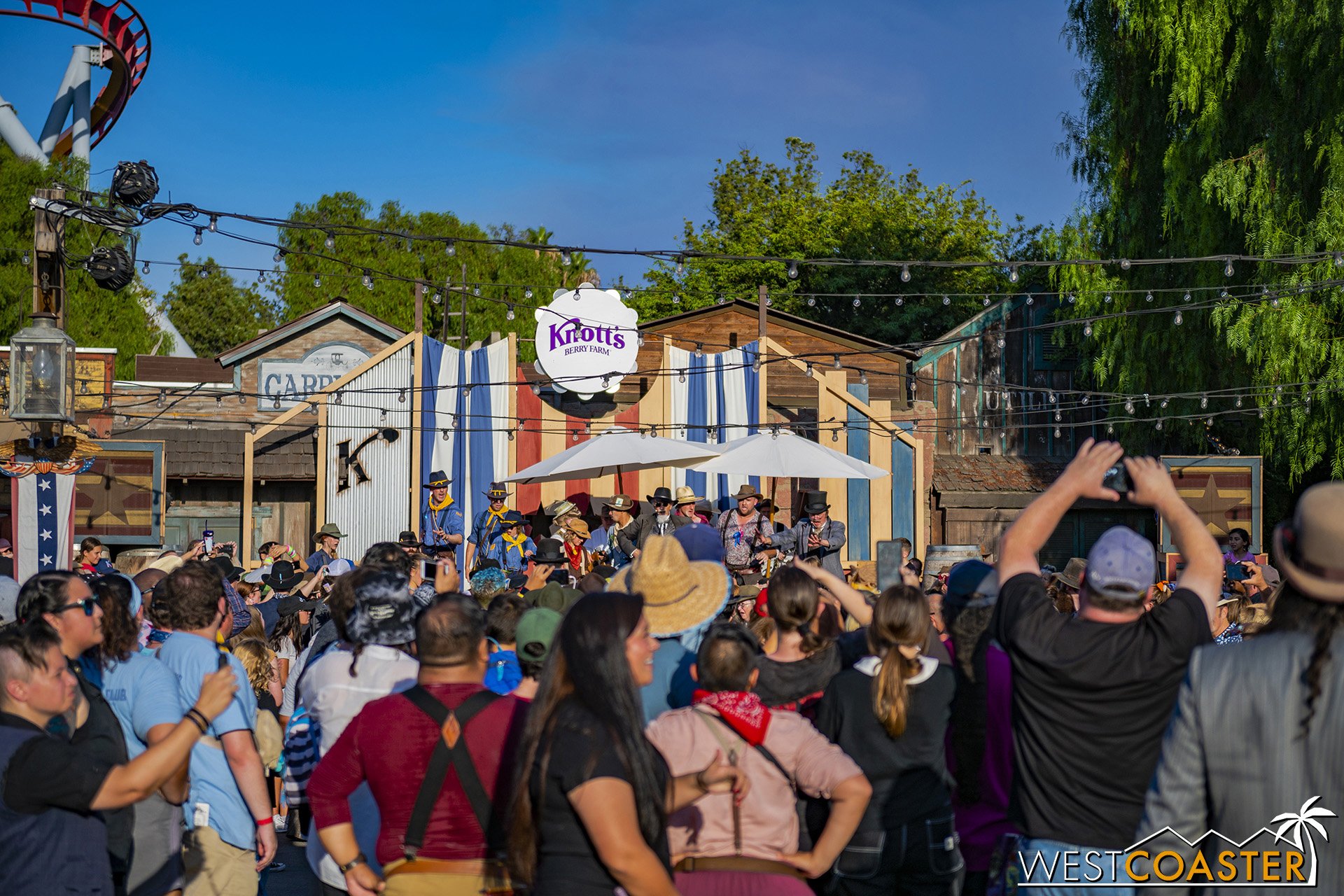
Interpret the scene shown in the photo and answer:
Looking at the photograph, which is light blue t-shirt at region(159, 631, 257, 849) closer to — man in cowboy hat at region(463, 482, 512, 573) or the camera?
the camera

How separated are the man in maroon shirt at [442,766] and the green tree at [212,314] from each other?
4580 centimetres

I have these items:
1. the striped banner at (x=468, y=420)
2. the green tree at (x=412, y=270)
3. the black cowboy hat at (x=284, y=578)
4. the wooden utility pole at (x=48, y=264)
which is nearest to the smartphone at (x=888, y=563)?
the black cowboy hat at (x=284, y=578)

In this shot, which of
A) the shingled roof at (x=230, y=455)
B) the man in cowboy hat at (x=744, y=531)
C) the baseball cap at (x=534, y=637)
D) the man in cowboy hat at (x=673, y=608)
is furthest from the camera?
the shingled roof at (x=230, y=455)

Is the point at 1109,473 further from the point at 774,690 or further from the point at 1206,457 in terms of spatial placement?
the point at 1206,457

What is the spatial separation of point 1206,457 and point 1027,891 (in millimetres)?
16626

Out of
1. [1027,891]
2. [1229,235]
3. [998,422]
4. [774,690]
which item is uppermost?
[1229,235]

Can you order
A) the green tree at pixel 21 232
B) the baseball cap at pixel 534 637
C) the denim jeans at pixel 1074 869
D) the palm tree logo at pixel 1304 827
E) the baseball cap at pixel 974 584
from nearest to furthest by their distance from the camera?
the palm tree logo at pixel 1304 827 → the denim jeans at pixel 1074 869 → the baseball cap at pixel 534 637 → the baseball cap at pixel 974 584 → the green tree at pixel 21 232

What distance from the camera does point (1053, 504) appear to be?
3.56 meters

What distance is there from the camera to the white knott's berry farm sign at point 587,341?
18656 millimetres

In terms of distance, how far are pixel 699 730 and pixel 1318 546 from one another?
1766 mm

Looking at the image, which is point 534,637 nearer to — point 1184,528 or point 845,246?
point 1184,528

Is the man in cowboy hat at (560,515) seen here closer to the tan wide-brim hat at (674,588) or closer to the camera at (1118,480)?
the tan wide-brim hat at (674,588)

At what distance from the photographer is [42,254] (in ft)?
34.0

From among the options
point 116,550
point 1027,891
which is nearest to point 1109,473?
point 1027,891
